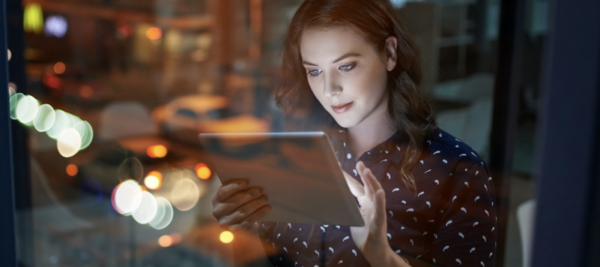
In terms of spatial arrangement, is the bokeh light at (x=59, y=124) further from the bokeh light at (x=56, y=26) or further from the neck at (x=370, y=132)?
the neck at (x=370, y=132)

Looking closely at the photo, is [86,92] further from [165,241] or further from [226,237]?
[226,237]

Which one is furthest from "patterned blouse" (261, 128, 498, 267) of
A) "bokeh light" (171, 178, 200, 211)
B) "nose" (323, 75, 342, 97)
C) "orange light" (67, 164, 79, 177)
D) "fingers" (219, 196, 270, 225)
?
"orange light" (67, 164, 79, 177)

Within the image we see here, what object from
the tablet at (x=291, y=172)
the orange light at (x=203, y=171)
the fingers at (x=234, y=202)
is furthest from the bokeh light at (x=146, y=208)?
the tablet at (x=291, y=172)

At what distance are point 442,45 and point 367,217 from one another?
430 millimetres

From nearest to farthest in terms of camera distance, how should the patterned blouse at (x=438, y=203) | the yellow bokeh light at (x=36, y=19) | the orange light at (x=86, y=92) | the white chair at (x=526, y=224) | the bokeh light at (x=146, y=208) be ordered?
the white chair at (x=526, y=224), the patterned blouse at (x=438, y=203), the bokeh light at (x=146, y=208), the yellow bokeh light at (x=36, y=19), the orange light at (x=86, y=92)

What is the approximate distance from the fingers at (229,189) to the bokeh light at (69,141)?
1.60m

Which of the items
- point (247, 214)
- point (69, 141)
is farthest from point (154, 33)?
point (247, 214)

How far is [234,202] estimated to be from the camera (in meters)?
1.15

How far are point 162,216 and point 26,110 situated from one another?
0.79 meters

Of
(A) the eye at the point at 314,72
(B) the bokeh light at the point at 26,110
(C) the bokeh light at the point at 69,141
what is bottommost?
(C) the bokeh light at the point at 69,141

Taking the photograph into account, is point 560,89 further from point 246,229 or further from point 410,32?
point 246,229

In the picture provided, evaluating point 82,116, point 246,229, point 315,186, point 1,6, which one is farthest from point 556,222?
point 82,116

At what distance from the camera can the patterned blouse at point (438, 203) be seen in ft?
2.94

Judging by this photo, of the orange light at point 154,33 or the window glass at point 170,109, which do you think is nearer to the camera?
the window glass at point 170,109
